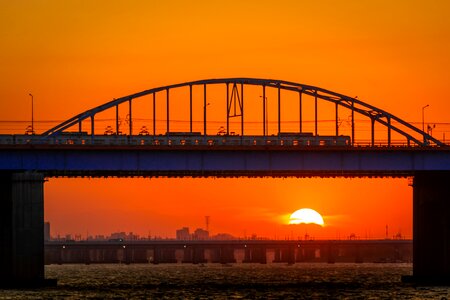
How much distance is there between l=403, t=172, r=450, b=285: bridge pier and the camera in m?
175

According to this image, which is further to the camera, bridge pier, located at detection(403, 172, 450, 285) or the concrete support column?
bridge pier, located at detection(403, 172, 450, 285)

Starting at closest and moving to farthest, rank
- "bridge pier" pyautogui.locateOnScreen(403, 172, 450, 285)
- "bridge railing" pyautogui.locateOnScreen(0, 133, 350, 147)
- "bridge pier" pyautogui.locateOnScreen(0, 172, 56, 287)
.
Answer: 1. "bridge pier" pyautogui.locateOnScreen(0, 172, 56, 287)
2. "bridge railing" pyautogui.locateOnScreen(0, 133, 350, 147)
3. "bridge pier" pyautogui.locateOnScreen(403, 172, 450, 285)

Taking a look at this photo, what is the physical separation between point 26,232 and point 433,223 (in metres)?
54.1

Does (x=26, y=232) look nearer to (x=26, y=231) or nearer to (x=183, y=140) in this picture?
(x=26, y=231)

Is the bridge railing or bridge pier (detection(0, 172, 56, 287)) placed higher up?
the bridge railing

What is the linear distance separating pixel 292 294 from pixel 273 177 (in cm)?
2339

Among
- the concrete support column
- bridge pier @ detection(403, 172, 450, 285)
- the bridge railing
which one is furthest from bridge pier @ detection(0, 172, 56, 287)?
bridge pier @ detection(403, 172, 450, 285)

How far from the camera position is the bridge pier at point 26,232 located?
6191 inches

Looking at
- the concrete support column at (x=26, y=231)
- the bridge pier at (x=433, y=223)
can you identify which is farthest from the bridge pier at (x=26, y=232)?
the bridge pier at (x=433, y=223)

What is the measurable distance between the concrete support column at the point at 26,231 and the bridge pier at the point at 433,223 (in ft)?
166

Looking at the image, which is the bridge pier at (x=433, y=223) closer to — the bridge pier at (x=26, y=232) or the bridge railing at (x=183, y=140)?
the bridge railing at (x=183, y=140)

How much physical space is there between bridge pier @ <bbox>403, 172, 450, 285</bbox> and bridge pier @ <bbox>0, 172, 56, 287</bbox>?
5070cm

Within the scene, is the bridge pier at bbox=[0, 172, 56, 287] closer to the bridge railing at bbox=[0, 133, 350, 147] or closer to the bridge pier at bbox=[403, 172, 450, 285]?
the bridge railing at bbox=[0, 133, 350, 147]

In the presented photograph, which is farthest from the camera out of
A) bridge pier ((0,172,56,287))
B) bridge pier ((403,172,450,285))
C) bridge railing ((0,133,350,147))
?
bridge pier ((403,172,450,285))
